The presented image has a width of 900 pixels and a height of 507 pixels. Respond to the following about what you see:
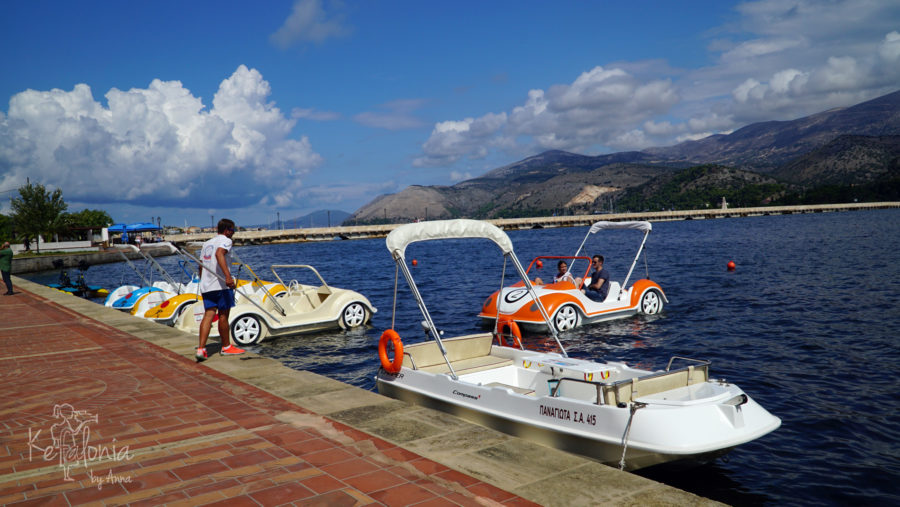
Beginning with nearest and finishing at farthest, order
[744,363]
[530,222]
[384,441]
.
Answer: [384,441], [744,363], [530,222]

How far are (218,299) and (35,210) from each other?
6705cm

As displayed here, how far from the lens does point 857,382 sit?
10.5 meters

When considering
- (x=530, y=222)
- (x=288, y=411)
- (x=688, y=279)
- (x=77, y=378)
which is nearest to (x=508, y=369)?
(x=288, y=411)

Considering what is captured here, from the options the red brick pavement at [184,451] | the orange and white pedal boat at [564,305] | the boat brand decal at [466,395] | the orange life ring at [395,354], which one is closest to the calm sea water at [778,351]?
the orange and white pedal boat at [564,305]

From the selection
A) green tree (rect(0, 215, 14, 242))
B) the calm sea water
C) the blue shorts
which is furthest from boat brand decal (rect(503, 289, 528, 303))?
green tree (rect(0, 215, 14, 242))

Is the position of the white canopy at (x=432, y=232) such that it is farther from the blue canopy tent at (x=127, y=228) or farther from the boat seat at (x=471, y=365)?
the blue canopy tent at (x=127, y=228)

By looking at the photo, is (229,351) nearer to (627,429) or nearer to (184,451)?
(184,451)

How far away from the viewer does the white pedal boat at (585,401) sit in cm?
617

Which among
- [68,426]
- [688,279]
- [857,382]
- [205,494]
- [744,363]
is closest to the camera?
[205,494]

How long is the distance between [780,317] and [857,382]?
664 cm

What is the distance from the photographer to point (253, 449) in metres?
5.23

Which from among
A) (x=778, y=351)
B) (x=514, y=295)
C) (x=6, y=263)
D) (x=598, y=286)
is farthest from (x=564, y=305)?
(x=6, y=263)

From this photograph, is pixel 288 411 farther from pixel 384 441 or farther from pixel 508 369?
pixel 508 369

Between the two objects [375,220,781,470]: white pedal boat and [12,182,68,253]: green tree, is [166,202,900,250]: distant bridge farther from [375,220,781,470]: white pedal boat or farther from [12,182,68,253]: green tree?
[375,220,781,470]: white pedal boat
